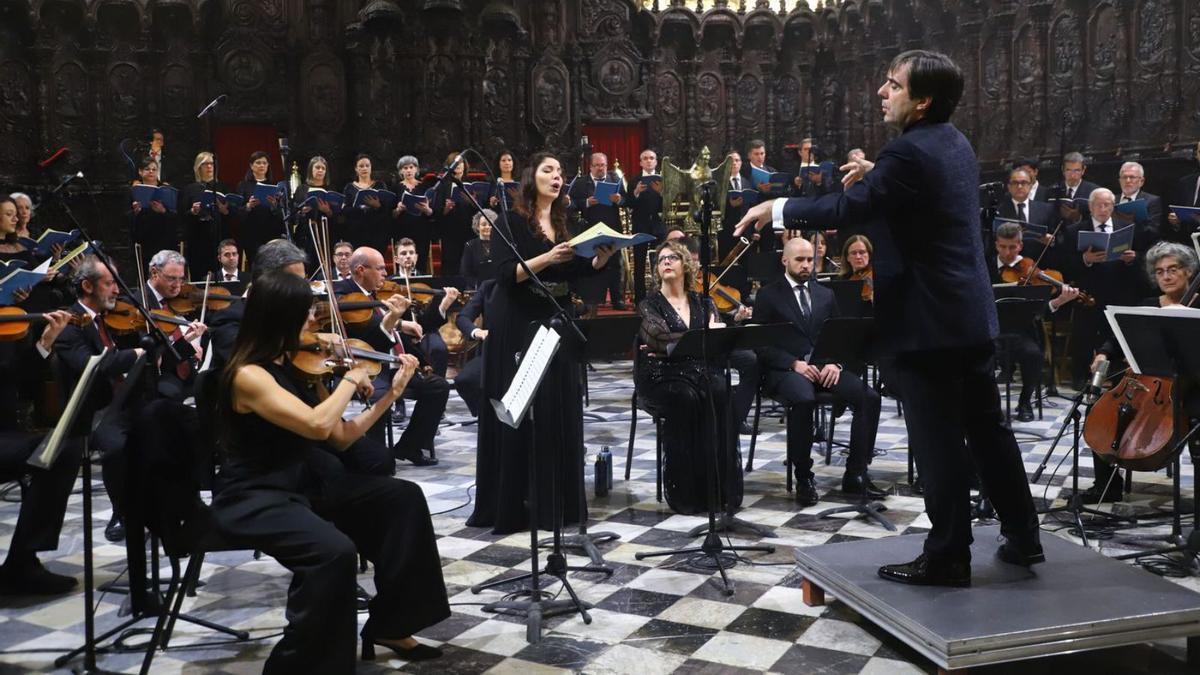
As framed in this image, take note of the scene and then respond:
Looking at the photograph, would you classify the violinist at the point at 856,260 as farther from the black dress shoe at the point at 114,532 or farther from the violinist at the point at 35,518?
the violinist at the point at 35,518

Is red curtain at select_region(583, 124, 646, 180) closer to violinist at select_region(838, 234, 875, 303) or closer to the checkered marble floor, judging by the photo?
violinist at select_region(838, 234, 875, 303)

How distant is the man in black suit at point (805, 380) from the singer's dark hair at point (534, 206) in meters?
1.42

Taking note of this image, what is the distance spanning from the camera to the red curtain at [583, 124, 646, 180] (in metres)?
15.9

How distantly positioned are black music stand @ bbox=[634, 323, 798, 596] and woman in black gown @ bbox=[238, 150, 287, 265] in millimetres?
6700

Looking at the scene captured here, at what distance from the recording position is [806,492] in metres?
5.84

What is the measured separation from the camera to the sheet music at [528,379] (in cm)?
381

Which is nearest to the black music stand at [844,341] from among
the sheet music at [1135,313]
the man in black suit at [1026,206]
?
the sheet music at [1135,313]

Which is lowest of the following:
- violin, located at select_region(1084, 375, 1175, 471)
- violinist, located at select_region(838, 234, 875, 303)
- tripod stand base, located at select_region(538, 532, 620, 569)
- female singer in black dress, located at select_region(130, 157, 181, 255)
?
tripod stand base, located at select_region(538, 532, 620, 569)

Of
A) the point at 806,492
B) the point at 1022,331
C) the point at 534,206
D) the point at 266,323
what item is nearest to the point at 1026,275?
the point at 1022,331

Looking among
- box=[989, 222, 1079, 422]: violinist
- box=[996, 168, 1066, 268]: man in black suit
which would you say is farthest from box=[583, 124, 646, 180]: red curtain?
box=[989, 222, 1079, 422]: violinist

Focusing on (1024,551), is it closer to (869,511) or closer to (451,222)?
(869,511)

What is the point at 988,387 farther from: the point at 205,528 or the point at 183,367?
the point at 183,367

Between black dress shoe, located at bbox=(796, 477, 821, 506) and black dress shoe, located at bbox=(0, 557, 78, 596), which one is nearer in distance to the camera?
black dress shoe, located at bbox=(0, 557, 78, 596)

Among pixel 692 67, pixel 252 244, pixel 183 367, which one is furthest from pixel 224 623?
pixel 692 67
